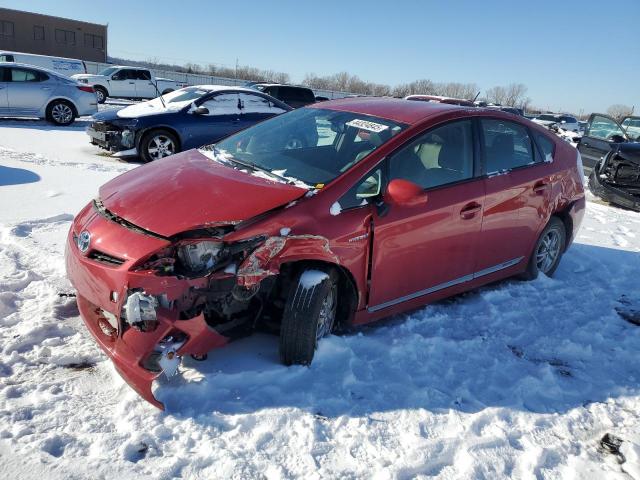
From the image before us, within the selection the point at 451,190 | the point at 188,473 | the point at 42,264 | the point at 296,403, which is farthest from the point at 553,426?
the point at 42,264

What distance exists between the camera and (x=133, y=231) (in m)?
2.71

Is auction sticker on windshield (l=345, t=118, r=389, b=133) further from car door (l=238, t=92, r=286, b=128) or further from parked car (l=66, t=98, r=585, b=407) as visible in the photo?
car door (l=238, t=92, r=286, b=128)

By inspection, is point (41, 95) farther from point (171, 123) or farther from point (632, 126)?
point (632, 126)

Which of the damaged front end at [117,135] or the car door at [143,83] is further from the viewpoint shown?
the car door at [143,83]

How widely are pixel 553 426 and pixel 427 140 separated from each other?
2013 millimetres

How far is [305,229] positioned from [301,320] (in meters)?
0.53

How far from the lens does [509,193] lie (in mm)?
4137

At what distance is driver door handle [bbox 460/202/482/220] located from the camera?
12.2ft

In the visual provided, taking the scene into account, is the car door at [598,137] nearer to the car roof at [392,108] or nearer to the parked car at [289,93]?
the car roof at [392,108]

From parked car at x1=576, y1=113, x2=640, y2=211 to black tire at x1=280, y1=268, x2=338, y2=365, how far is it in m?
8.26

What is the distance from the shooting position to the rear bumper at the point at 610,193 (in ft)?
29.5

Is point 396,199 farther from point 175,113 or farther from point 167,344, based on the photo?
point 175,113

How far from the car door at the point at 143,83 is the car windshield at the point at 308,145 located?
909 inches

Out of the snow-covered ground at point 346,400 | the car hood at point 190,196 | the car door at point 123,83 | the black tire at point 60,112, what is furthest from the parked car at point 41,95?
the car door at point 123,83
